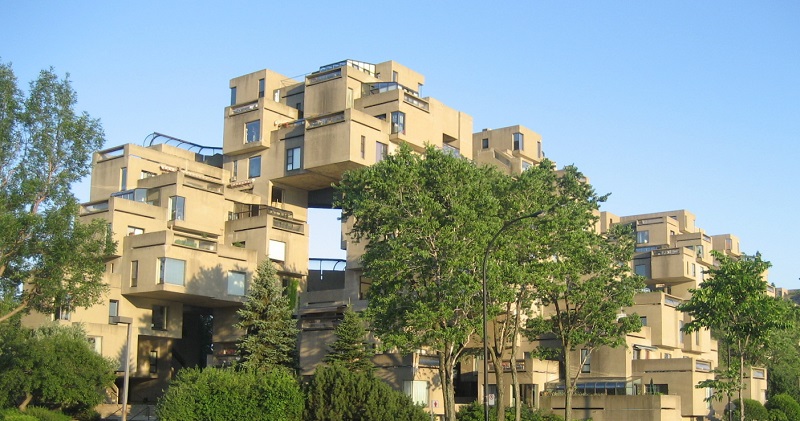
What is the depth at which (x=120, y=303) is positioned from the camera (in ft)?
210

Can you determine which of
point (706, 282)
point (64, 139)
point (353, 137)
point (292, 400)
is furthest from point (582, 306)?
point (64, 139)

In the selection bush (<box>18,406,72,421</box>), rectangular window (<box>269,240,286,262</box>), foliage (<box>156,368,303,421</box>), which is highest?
rectangular window (<box>269,240,286,262</box>)

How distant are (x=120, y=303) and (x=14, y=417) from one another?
16835 mm

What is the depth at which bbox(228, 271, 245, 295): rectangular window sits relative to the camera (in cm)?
6644

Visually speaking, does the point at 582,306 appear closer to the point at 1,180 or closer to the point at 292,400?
the point at 292,400

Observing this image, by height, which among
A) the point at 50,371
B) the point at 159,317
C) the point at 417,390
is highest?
the point at 159,317

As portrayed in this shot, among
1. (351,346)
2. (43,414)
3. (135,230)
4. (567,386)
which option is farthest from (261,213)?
(567,386)

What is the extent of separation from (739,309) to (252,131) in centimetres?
3880

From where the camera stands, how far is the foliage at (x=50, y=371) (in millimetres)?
51812

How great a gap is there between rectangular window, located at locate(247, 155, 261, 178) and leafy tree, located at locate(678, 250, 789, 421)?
34905 millimetres

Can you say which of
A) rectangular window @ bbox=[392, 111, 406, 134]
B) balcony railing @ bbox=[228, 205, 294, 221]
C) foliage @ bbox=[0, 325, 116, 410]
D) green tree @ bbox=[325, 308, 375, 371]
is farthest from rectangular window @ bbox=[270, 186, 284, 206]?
foliage @ bbox=[0, 325, 116, 410]

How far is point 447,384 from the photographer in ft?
154

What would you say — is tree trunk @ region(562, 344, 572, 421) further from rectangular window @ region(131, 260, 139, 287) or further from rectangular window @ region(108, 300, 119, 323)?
rectangular window @ region(108, 300, 119, 323)

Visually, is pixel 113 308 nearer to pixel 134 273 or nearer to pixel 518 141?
pixel 134 273
